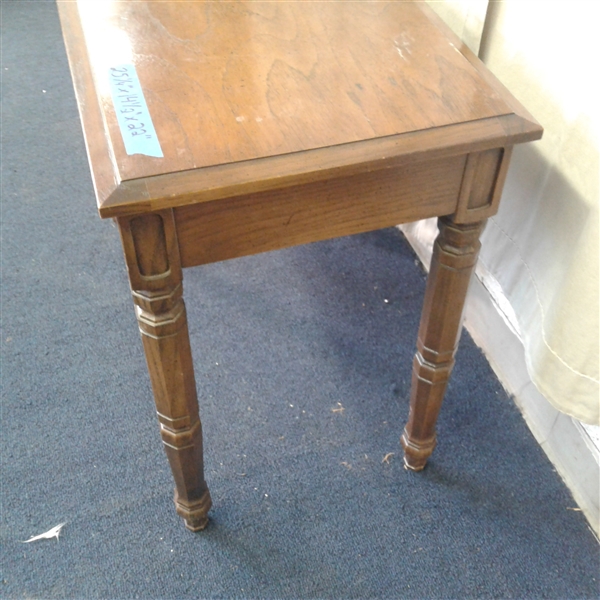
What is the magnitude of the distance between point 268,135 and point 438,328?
35cm

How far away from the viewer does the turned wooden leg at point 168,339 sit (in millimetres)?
579

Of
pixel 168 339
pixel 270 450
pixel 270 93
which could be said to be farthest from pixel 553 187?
pixel 270 450

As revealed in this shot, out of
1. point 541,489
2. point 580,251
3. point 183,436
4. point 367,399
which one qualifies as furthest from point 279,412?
point 580,251

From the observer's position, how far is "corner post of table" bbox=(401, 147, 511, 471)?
0.66 meters

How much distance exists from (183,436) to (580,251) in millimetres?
504

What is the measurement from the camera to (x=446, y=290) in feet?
2.51

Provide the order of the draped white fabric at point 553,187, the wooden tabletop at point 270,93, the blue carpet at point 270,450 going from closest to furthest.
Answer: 1. the wooden tabletop at point 270,93
2. the draped white fabric at point 553,187
3. the blue carpet at point 270,450

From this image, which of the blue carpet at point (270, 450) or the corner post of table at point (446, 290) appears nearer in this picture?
the corner post of table at point (446, 290)

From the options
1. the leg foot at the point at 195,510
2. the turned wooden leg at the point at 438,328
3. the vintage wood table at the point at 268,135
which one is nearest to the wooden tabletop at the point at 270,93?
the vintage wood table at the point at 268,135

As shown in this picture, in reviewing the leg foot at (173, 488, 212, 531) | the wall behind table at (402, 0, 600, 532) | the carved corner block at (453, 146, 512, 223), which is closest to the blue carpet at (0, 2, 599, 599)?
the leg foot at (173, 488, 212, 531)

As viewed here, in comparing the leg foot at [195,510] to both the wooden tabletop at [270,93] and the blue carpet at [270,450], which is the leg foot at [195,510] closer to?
the blue carpet at [270,450]

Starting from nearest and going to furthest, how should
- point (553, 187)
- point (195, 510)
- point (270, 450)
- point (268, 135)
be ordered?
point (268, 135) < point (553, 187) < point (195, 510) < point (270, 450)

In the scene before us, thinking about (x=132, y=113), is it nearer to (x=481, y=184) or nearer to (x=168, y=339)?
(x=168, y=339)

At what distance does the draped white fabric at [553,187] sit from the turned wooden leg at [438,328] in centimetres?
11
